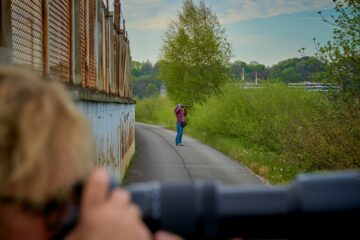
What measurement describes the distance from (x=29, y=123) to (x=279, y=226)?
427 millimetres

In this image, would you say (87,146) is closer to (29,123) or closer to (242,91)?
(29,123)

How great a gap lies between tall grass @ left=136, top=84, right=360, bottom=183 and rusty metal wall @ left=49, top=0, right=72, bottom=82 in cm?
774

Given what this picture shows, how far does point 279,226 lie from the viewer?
1092 millimetres

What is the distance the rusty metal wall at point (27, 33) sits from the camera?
425 centimetres

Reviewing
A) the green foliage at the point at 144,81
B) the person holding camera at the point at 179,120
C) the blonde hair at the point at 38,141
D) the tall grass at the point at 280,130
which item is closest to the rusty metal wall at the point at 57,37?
the blonde hair at the point at 38,141

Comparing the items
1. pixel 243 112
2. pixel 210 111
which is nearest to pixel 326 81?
pixel 243 112

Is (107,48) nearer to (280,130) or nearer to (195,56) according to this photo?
(280,130)

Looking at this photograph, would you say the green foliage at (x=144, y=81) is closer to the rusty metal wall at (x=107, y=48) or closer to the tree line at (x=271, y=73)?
the tree line at (x=271, y=73)

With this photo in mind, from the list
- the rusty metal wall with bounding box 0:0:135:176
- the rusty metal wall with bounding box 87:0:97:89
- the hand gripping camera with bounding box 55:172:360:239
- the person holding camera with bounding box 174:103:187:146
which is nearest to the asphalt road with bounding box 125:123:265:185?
the person holding camera with bounding box 174:103:187:146

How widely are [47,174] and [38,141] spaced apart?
0.16ft

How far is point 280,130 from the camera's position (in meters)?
23.8

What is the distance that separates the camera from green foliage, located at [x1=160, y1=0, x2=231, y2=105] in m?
49.7

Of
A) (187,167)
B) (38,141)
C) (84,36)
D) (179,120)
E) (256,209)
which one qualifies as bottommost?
(187,167)

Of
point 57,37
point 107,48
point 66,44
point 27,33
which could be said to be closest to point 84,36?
point 66,44
